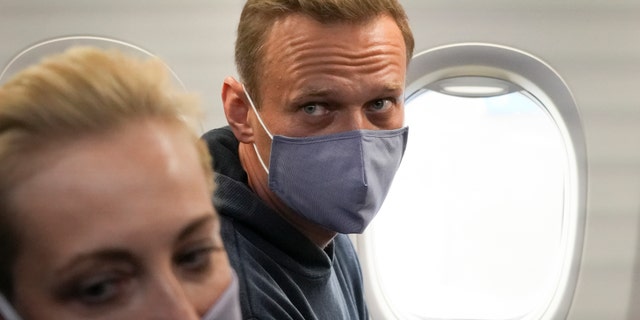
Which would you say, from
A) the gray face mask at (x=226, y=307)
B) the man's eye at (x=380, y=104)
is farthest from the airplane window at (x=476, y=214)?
the gray face mask at (x=226, y=307)

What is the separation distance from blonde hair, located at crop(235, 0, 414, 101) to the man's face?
1 cm

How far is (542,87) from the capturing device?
311 centimetres

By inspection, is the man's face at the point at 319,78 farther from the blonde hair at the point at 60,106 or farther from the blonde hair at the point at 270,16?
the blonde hair at the point at 60,106

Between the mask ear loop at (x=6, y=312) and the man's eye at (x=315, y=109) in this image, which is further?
the man's eye at (x=315, y=109)

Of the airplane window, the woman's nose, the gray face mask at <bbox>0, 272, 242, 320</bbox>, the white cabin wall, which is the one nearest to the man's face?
the gray face mask at <bbox>0, 272, 242, 320</bbox>

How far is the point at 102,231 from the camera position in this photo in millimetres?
869

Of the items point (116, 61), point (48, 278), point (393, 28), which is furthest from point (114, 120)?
point (393, 28)

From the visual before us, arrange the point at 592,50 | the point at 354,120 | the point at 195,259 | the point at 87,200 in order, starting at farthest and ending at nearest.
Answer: the point at 592,50 < the point at 354,120 < the point at 195,259 < the point at 87,200

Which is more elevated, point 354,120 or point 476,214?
point 354,120

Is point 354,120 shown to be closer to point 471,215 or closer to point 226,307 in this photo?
point 226,307

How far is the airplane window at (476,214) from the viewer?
3.25 meters

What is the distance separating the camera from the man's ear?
1905mm

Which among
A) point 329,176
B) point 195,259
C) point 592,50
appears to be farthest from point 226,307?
point 592,50

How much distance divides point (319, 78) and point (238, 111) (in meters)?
0.22
